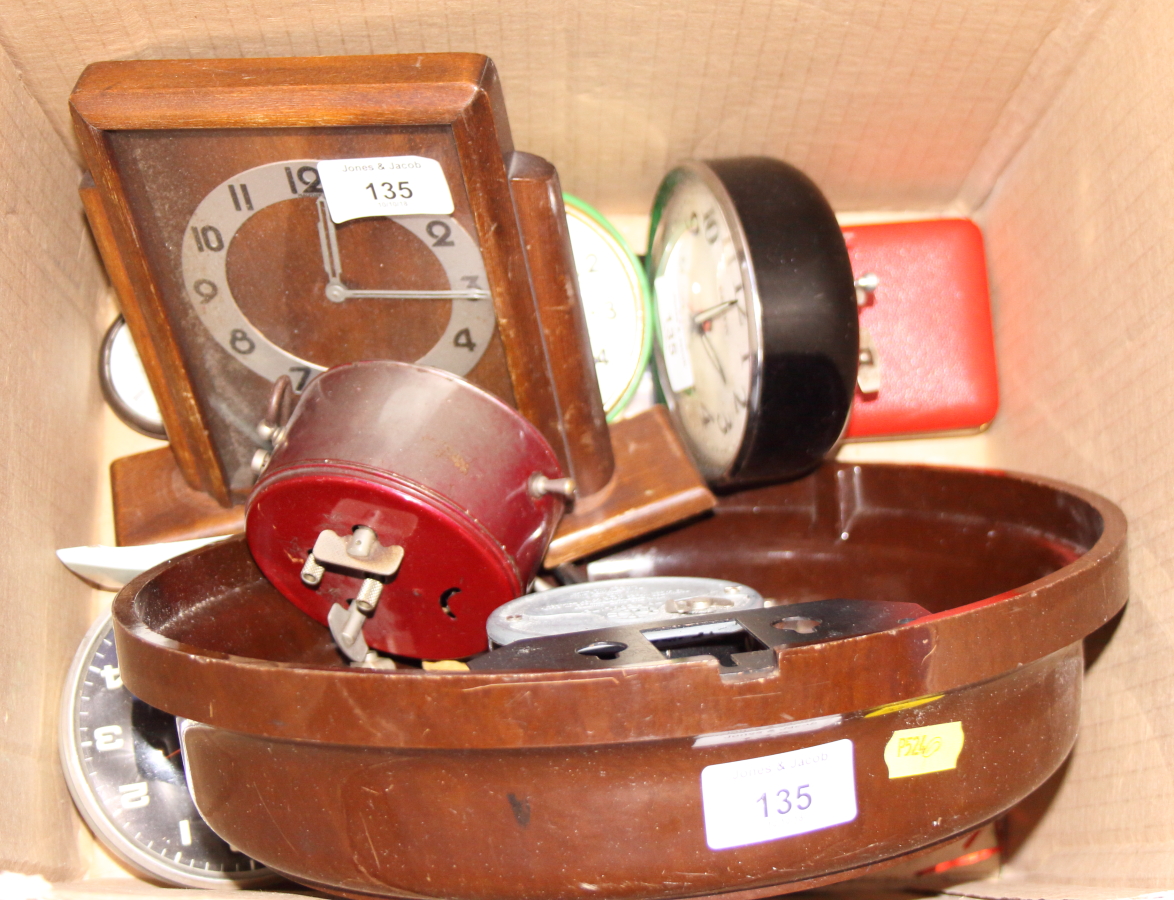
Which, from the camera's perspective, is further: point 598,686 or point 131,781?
point 131,781

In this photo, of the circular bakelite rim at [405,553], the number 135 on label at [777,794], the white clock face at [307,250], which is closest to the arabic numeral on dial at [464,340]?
the white clock face at [307,250]

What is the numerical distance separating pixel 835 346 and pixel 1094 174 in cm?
38

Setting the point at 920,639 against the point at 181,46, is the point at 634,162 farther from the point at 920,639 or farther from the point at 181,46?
the point at 920,639

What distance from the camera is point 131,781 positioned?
1086 millimetres

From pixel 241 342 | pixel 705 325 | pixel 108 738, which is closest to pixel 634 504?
pixel 705 325

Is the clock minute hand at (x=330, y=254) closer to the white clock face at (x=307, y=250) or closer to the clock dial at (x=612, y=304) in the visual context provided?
the white clock face at (x=307, y=250)

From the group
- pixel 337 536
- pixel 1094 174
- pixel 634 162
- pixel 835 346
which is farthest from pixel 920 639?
pixel 634 162

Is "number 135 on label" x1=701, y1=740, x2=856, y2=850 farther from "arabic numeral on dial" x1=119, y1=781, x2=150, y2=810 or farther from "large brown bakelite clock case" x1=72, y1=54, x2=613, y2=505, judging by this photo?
"arabic numeral on dial" x1=119, y1=781, x2=150, y2=810

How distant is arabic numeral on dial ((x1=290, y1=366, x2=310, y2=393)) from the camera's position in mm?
1044

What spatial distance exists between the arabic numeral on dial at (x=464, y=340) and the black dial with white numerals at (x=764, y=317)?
272 millimetres

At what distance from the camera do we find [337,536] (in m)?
0.88

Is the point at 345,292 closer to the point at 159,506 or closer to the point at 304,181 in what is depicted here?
the point at 304,181

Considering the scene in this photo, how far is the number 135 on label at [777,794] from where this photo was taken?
71cm

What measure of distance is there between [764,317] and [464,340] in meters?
0.30
